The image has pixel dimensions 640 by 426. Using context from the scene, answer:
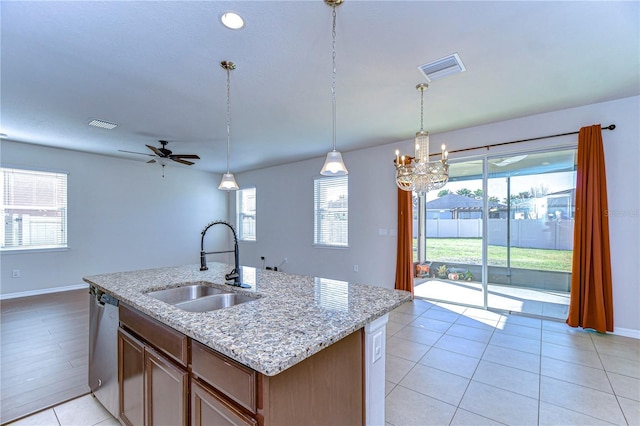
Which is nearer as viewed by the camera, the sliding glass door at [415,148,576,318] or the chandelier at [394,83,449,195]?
the chandelier at [394,83,449,195]

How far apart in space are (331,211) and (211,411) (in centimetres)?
479

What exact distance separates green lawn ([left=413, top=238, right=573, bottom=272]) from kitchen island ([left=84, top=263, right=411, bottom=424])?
3.08 m

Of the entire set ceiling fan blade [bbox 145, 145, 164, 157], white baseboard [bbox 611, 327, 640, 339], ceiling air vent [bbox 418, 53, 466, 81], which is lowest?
white baseboard [bbox 611, 327, 640, 339]

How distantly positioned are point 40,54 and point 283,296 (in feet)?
8.98

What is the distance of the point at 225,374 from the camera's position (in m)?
1.05

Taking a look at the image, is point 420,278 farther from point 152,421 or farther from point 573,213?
point 152,421

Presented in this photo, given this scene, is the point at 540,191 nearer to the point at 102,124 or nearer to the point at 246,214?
the point at 102,124

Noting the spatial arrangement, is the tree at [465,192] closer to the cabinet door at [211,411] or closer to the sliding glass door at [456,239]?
the sliding glass door at [456,239]

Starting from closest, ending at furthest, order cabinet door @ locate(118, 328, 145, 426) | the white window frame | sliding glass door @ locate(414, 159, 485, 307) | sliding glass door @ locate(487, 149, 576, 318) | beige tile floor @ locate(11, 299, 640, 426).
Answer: cabinet door @ locate(118, 328, 145, 426), beige tile floor @ locate(11, 299, 640, 426), sliding glass door @ locate(487, 149, 576, 318), sliding glass door @ locate(414, 159, 485, 307), the white window frame

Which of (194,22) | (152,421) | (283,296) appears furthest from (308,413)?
(194,22)

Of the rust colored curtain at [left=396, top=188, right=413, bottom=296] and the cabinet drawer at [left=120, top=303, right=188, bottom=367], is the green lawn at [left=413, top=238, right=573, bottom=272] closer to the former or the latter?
the rust colored curtain at [left=396, top=188, right=413, bottom=296]

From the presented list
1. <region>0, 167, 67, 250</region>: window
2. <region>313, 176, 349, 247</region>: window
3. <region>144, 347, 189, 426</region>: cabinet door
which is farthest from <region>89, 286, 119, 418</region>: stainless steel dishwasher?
<region>0, 167, 67, 250</region>: window

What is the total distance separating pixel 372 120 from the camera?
12.3ft

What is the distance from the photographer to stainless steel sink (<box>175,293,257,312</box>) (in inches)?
72.0
